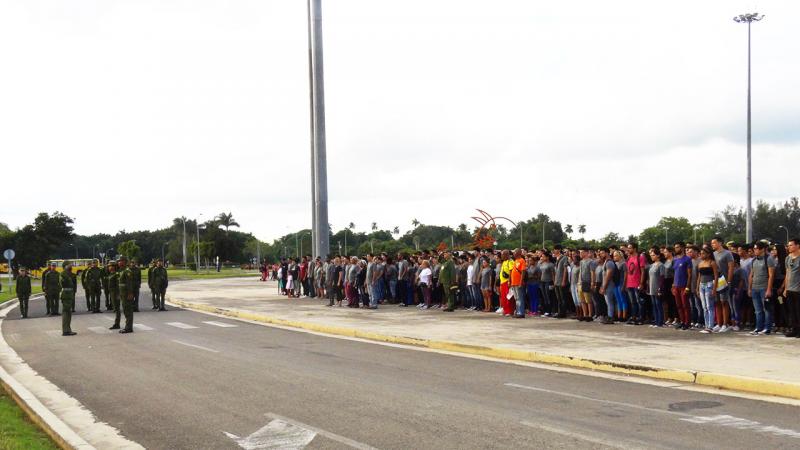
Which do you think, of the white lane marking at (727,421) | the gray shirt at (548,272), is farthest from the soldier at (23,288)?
the white lane marking at (727,421)

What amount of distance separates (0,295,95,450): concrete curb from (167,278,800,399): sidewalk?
7.73 meters

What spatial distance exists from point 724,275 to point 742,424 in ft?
28.7

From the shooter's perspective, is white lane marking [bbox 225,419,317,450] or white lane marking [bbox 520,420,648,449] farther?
white lane marking [bbox 225,419,317,450]

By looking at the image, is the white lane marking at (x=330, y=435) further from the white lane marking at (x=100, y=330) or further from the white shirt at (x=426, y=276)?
the white shirt at (x=426, y=276)

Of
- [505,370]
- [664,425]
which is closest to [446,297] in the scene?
[505,370]

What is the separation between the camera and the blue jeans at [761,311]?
51.1 ft

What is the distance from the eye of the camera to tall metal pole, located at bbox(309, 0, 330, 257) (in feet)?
110

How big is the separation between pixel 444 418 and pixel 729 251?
34.2 feet

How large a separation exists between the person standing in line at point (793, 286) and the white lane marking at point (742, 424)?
7.33 m

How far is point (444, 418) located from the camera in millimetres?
8820

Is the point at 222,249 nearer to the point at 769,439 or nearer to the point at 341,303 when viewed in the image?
the point at 341,303

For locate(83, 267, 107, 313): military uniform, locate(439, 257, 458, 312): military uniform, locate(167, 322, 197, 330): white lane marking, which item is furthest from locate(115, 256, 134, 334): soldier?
locate(83, 267, 107, 313): military uniform

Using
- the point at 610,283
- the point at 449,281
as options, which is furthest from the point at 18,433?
the point at 449,281

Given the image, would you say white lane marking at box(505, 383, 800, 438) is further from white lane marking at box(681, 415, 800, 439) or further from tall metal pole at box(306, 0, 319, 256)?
tall metal pole at box(306, 0, 319, 256)
